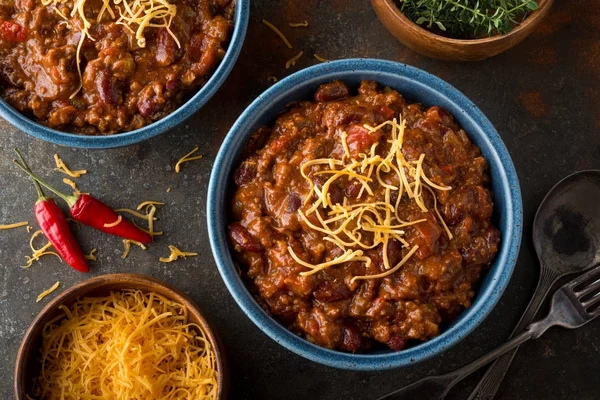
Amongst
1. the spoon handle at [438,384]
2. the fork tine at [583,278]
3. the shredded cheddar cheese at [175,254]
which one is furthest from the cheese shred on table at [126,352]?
the fork tine at [583,278]

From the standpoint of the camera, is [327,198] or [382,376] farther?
[382,376]

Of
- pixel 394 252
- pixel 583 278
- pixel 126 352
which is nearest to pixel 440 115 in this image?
pixel 394 252

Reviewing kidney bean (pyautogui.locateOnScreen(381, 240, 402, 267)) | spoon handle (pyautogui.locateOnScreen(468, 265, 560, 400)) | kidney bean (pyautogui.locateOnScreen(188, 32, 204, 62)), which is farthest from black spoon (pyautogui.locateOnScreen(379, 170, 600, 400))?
kidney bean (pyautogui.locateOnScreen(188, 32, 204, 62))

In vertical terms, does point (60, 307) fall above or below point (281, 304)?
below

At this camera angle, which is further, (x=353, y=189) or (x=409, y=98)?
(x=409, y=98)

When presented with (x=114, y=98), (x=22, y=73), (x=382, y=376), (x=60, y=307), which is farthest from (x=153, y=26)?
(x=382, y=376)

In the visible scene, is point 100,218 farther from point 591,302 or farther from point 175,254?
point 591,302

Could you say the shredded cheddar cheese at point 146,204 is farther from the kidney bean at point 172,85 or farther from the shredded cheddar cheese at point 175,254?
the kidney bean at point 172,85

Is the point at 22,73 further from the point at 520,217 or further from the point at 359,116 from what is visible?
the point at 520,217
